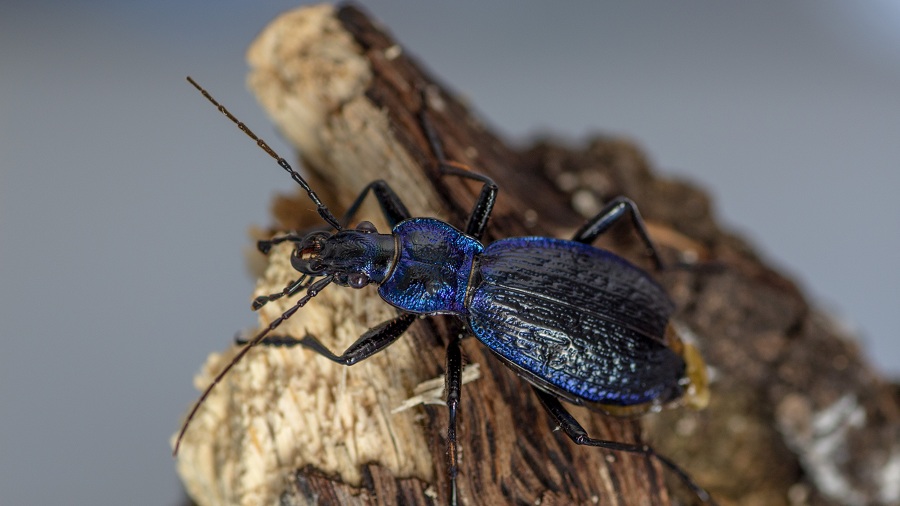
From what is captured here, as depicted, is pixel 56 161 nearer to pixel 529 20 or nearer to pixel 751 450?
pixel 529 20

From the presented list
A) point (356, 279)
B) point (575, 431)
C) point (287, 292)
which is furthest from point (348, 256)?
point (575, 431)

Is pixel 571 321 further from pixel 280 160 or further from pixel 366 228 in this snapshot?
pixel 280 160

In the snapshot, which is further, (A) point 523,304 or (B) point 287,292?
(A) point 523,304

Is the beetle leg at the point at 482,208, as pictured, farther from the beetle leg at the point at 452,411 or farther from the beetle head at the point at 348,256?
the beetle leg at the point at 452,411

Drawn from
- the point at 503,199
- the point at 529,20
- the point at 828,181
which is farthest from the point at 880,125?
the point at 503,199

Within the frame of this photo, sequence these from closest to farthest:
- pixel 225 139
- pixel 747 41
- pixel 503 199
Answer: pixel 503 199 < pixel 225 139 < pixel 747 41

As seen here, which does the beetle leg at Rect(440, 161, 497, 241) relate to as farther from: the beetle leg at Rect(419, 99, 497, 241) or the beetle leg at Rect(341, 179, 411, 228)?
the beetle leg at Rect(341, 179, 411, 228)

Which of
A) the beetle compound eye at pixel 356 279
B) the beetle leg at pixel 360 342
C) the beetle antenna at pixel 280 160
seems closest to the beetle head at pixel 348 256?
the beetle compound eye at pixel 356 279
